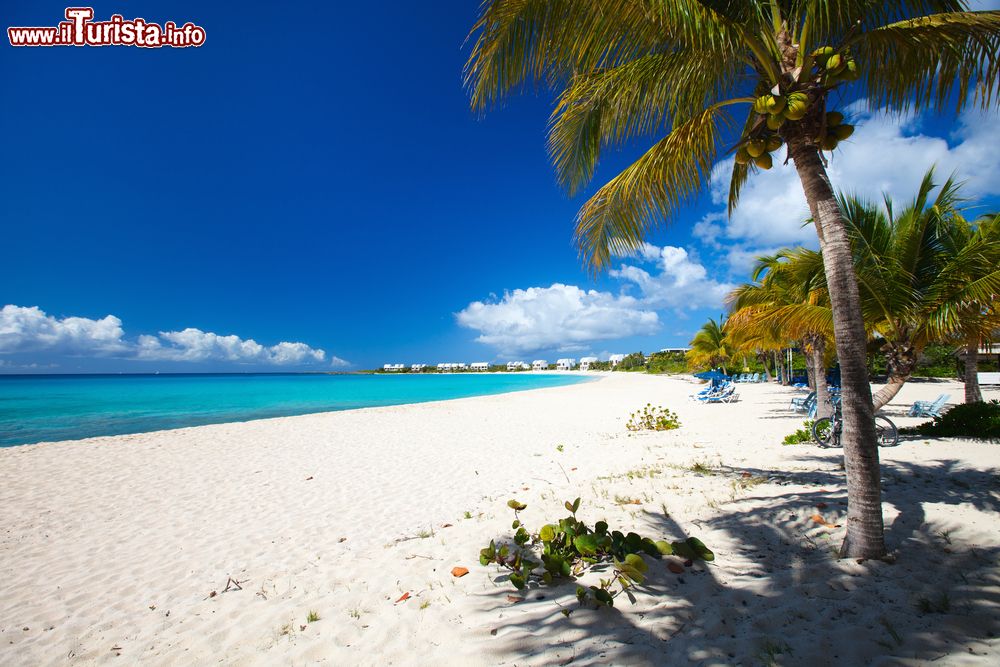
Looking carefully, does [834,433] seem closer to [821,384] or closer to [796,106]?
[821,384]

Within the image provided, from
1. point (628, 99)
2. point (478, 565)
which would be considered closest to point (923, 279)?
point (628, 99)

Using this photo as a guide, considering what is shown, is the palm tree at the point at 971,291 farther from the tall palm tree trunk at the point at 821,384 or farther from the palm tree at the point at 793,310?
the tall palm tree trunk at the point at 821,384

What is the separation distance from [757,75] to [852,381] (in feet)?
8.05

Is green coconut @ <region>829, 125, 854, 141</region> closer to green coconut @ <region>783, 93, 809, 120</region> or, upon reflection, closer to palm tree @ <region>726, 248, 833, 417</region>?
A: green coconut @ <region>783, 93, 809, 120</region>

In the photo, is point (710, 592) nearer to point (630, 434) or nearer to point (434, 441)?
point (630, 434)

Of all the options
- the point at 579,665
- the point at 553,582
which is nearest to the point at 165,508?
the point at 553,582

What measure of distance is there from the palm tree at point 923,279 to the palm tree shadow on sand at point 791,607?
220cm

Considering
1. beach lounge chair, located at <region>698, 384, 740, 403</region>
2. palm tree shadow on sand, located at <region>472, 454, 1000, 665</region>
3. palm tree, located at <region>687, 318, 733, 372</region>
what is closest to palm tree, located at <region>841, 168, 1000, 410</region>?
palm tree shadow on sand, located at <region>472, 454, 1000, 665</region>

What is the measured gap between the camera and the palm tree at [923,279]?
489 centimetres

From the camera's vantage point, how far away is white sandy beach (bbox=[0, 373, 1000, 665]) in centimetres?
220

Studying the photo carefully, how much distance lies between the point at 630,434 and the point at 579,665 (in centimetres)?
850

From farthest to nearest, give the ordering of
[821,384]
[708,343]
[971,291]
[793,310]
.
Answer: [708,343] → [821,384] → [793,310] → [971,291]

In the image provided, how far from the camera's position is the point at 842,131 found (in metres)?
2.84

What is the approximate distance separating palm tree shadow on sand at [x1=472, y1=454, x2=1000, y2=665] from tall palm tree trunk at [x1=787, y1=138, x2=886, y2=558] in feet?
0.70
